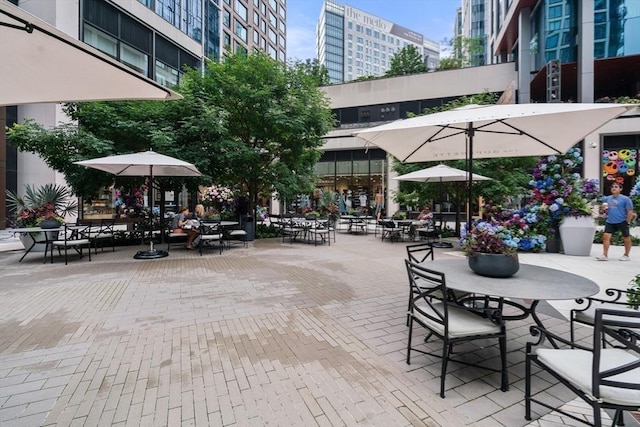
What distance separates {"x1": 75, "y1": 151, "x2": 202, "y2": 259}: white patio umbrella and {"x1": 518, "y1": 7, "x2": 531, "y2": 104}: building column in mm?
20935

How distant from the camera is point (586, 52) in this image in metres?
16.4

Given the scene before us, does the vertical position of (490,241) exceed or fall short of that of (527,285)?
it exceeds it

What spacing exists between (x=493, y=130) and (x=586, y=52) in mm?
18373

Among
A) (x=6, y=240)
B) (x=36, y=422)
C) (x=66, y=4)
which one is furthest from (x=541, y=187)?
(x=66, y=4)

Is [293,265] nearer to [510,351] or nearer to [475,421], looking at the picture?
[510,351]

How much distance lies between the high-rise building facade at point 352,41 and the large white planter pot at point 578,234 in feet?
342

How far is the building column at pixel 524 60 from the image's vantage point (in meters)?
19.5

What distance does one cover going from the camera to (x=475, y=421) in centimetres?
216

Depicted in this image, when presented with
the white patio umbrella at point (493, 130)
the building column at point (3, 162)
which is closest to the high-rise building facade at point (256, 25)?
the building column at point (3, 162)

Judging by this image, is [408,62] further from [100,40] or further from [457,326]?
[457,326]

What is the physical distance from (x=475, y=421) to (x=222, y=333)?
2685 millimetres

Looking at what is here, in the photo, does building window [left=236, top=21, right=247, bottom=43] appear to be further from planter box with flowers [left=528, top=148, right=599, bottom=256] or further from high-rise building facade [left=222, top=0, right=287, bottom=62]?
planter box with flowers [left=528, top=148, right=599, bottom=256]

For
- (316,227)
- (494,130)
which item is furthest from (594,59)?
(494,130)

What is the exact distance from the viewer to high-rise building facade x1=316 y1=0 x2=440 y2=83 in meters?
107
